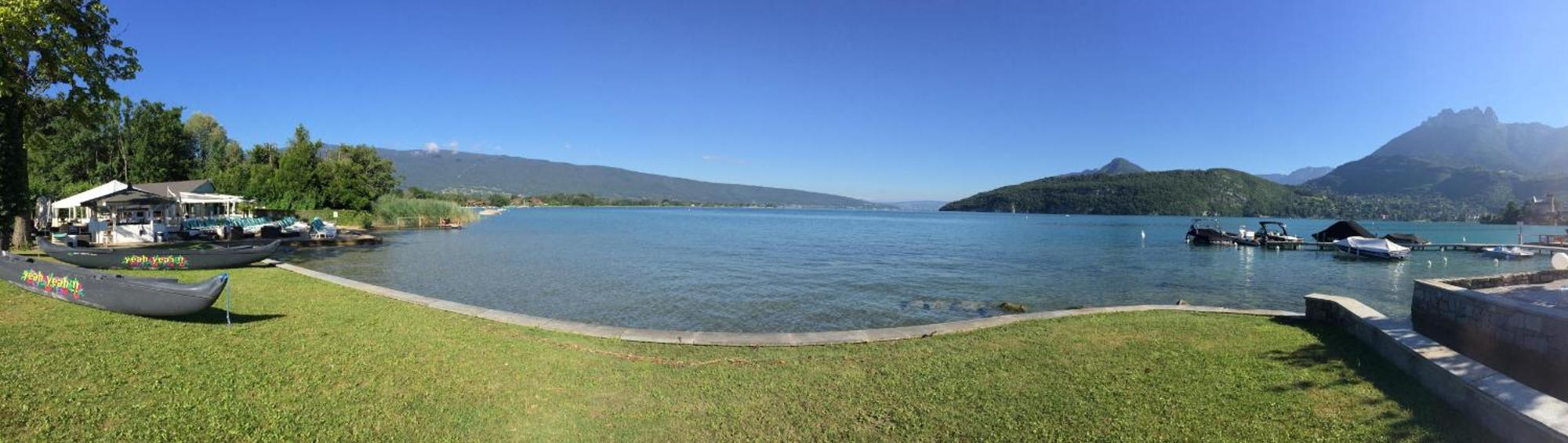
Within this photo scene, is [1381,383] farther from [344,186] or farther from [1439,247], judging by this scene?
[344,186]

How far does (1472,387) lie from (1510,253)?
166 ft

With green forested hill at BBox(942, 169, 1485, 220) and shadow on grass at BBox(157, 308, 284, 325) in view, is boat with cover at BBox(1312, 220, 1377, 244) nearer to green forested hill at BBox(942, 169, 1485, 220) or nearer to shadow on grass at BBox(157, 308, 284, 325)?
shadow on grass at BBox(157, 308, 284, 325)

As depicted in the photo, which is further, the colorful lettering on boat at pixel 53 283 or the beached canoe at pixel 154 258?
the beached canoe at pixel 154 258

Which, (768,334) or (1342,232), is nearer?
(768,334)

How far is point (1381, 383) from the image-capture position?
5625 mm

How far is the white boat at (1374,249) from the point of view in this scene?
35188 millimetres

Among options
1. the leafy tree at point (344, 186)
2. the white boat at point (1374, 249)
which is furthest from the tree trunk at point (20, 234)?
the white boat at point (1374, 249)

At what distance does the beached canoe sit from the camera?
14383 mm

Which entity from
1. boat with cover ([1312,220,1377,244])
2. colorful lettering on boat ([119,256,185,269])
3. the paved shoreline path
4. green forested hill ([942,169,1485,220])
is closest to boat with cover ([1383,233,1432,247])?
boat with cover ([1312,220,1377,244])

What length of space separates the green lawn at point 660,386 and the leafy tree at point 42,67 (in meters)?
9.13

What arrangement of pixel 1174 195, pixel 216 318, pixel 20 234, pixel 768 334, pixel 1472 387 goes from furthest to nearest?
pixel 1174 195 → pixel 20 234 → pixel 768 334 → pixel 216 318 → pixel 1472 387

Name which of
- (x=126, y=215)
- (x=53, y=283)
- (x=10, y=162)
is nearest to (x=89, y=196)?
(x=126, y=215)

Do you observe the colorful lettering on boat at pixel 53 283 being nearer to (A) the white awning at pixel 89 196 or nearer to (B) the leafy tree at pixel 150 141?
(A) the white awning at pixel 89 196

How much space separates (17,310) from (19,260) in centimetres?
301
